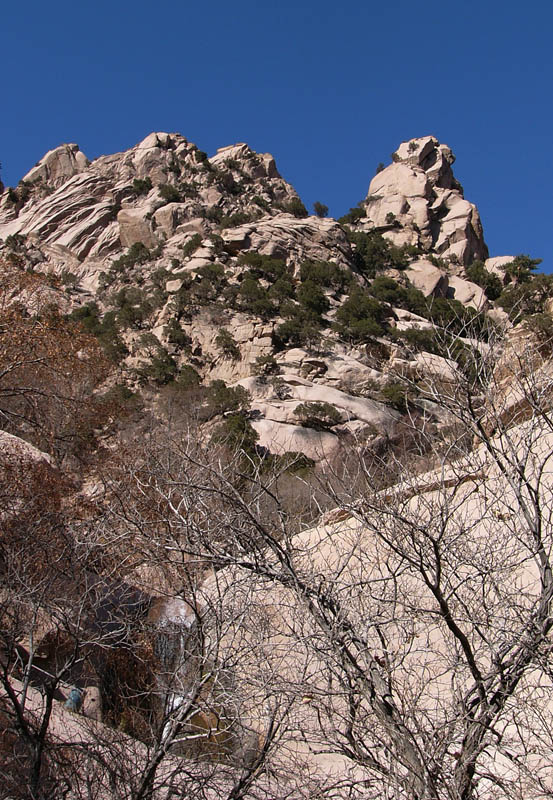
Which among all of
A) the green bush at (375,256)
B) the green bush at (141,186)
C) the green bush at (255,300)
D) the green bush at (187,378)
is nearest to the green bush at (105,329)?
the green bush at (187,378)

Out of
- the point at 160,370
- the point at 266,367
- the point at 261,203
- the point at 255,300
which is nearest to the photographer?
the point at 266,367

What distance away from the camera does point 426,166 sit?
6062cm

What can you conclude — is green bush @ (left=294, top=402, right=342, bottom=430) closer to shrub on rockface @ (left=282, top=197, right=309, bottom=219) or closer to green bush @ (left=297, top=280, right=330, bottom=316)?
green bush @ (left=297, top=280, right=330, bottom=316)

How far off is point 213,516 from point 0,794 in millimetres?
2874

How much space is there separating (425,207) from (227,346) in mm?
31700

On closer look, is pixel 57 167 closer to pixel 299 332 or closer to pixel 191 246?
pixel 191 246

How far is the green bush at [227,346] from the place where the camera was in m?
30.1

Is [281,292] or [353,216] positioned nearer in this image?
[281,292]

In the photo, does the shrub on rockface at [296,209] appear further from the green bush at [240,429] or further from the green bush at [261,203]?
the green bush at [240,429]

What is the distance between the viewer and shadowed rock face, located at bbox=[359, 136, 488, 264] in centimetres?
5191

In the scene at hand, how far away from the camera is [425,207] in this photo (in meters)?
53.8

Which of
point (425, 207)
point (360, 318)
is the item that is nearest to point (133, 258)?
point (360, 318)

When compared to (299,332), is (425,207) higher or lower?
higher

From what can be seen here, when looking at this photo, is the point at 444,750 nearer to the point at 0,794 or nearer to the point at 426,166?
the point at 0,794
